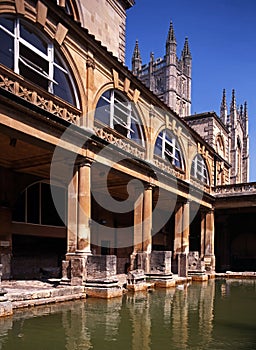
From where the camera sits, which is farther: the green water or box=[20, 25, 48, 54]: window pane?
box=[20, 25, 48, 54]: window pane

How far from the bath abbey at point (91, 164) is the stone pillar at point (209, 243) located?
6 cm

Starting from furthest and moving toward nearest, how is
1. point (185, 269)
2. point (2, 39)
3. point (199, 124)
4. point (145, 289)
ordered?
point (199, 124) < point (185, 269) < point (145, 289) < point (2, 39)

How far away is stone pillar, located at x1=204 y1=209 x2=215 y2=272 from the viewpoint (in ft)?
82.5

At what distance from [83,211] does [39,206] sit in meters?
5.60

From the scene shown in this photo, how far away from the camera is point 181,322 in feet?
Result: 29.4

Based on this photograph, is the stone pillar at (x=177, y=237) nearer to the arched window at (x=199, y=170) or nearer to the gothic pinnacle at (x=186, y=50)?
the arched window at (x=199, y=170)

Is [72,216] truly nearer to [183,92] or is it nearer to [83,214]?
[83,214]

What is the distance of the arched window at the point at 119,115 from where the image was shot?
15547mm

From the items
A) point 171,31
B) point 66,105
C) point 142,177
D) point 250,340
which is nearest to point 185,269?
point 142,177

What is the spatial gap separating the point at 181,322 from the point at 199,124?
27222mm

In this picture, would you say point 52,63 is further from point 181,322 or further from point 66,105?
point 181,322

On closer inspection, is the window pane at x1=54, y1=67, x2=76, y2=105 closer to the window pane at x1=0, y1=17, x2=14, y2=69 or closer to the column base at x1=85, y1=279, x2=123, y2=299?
the window pane at x1=0, y1=17, x2=14, y2=69

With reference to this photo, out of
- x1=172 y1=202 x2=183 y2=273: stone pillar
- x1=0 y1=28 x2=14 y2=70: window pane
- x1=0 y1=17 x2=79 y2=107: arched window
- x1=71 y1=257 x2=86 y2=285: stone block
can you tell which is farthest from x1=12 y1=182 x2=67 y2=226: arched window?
x1=0 y1=28 x2=14 y2=70: window pane

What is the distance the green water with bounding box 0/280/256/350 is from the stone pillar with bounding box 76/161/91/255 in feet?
6.45
